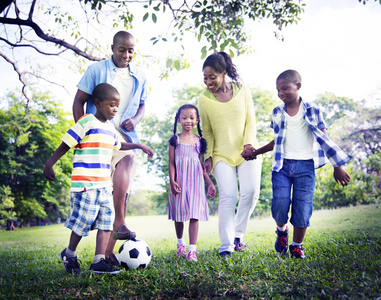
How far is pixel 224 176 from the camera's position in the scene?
3.92 meters

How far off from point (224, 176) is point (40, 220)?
20989 mm

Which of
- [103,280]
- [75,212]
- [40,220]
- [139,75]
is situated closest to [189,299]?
[103,280]

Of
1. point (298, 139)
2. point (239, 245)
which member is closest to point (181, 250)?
point (239, 245)

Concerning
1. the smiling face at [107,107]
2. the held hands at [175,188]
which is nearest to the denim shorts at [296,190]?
the held hands at [175,188]

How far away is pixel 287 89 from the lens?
3719 millimetres

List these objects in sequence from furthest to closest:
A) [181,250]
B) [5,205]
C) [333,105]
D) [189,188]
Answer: [333,105] < [5,205] < [181,250] < [189,188]

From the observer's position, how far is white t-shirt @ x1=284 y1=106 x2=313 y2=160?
3697mm

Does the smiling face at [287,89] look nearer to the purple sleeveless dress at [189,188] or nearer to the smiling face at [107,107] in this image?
the purple sleeveless dress at [189,188]

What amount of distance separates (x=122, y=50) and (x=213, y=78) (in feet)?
3.66

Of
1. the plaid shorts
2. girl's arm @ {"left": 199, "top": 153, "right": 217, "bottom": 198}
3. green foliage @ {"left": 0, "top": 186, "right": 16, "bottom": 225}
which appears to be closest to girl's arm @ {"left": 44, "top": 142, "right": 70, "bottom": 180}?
the plaid shorts

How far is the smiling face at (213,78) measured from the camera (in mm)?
3912

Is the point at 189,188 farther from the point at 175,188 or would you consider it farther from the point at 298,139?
the point at 298,139

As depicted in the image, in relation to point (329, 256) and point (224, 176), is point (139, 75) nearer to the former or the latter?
point (224, 176)

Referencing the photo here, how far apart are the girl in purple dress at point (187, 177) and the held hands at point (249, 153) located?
0.53 m
